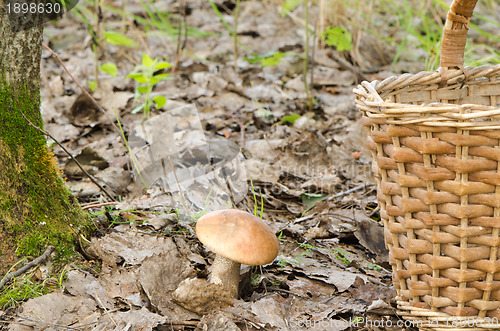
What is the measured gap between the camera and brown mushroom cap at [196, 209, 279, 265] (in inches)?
62.7

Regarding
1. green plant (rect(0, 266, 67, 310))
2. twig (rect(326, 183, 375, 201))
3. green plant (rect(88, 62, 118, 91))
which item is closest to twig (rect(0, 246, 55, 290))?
green plant (rect(0, 266, 67, 310))

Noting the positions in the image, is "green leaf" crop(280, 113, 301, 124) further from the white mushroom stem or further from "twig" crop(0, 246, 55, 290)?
"twig" crop(0, 246, 55, 290)

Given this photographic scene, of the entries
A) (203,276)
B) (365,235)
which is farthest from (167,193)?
(365,235)

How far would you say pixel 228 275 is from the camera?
1745 mm

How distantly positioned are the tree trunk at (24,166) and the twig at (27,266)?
0.03m

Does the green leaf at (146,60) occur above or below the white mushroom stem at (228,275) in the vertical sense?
above

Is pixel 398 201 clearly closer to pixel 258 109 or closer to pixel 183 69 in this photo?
pixel 258 109

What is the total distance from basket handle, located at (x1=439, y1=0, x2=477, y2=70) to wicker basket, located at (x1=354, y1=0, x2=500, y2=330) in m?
0.01

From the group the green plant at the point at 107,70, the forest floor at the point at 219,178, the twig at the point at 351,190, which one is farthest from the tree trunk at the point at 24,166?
the green plant at the point at 107,70

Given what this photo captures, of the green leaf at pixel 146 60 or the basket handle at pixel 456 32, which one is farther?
the green leaf at pixel 146 60

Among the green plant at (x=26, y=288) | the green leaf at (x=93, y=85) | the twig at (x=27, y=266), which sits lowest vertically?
the green plant at (x=26, y=288)

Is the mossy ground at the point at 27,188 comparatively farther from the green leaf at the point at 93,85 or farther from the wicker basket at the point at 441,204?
the green leaf at the point at 93,85

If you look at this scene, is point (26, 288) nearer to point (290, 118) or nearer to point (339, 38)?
point (290, 118)

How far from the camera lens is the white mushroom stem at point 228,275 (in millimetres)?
1740
